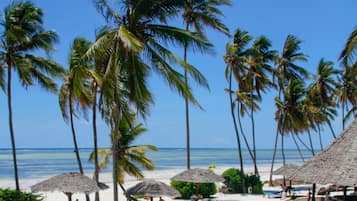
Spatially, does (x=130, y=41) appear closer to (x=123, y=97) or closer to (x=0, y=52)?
(x=123, y=97)

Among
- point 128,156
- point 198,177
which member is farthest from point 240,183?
point 128,156

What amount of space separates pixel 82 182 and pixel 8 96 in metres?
4.65

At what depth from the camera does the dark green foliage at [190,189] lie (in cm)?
2288

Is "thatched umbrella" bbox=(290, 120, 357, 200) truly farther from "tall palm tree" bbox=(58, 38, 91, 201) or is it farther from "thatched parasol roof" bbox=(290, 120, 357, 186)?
"tall palm tree" bbox=(58, 38, 91, 201)

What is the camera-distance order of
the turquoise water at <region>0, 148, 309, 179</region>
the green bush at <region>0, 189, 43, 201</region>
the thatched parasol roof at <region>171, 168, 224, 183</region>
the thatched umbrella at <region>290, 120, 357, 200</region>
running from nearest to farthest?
1. the thatched umbrella at <region>290, 120, 357, 200</region>
2. the green bush at <region>0, 189, 43, 201</region>
3. the thatched parasol roof at <region>171, 168, 224, 183</region>
4. the turquoise water at <region>0, 148, 309, 179</region>

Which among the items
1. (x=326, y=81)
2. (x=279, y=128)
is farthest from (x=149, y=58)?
(x=326, y=81)

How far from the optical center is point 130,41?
10.9 metres

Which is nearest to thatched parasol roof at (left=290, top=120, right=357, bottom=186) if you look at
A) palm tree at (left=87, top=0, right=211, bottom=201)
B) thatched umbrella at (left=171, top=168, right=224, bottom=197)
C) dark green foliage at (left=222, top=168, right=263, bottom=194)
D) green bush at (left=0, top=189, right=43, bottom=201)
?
palm tree at (left=87, top=0, right=211, bottom=201)

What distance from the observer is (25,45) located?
55.7 ft

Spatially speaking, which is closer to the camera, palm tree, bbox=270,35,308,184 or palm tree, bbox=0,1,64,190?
palm tree, bbox=0,1,64,190

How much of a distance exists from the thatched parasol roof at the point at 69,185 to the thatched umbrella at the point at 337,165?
661 cm

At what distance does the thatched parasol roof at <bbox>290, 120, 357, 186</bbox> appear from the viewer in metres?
10.6

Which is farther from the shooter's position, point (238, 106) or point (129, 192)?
point (238, 106)

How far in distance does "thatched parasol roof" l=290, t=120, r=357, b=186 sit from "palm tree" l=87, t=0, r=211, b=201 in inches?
140
